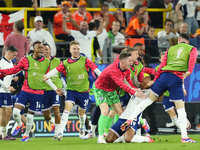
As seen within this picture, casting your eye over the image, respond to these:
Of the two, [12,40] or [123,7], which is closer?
[12,40]

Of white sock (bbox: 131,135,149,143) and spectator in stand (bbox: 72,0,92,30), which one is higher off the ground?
spectator in stand (bbox: 72,0,92,30)

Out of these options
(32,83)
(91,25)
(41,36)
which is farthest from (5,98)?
(91,25)

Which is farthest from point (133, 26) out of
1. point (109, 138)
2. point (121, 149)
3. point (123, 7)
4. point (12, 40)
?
point (121, 149)

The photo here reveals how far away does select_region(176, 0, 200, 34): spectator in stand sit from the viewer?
16172 mm

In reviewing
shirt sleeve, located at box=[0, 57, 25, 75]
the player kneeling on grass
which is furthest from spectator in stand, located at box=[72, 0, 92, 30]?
the player kneeling on grass

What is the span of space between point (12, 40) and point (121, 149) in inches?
291

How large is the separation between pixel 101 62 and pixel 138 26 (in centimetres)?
251

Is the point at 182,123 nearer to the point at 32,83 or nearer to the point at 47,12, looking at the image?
the point at 32,83

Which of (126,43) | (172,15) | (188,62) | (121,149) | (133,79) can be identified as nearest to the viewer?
(121,149)

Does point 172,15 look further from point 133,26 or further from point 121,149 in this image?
point 121,149

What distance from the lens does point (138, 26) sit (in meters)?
15.5

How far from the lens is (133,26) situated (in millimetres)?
15555

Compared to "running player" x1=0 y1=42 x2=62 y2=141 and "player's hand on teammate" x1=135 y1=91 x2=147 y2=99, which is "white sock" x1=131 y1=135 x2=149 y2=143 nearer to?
"player's hand on teammate" x1=135 y1=91 x2=147 y2=99

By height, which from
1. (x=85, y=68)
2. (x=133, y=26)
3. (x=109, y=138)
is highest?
(x=133, y=26)
